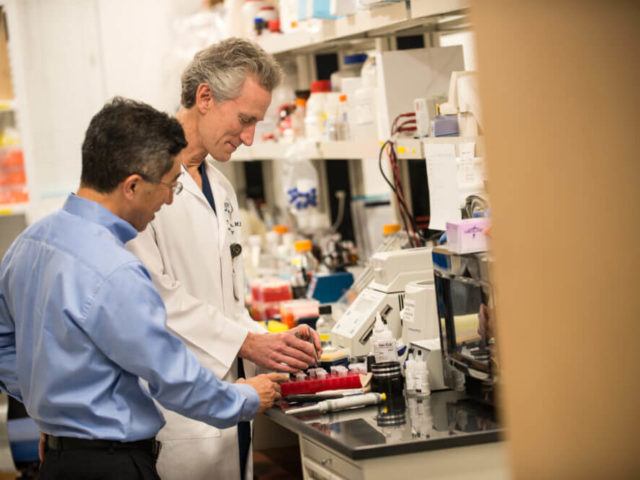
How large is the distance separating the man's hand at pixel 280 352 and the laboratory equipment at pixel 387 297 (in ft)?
0.95

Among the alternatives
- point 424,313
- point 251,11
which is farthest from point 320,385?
point 251,11

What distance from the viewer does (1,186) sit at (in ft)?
19.4

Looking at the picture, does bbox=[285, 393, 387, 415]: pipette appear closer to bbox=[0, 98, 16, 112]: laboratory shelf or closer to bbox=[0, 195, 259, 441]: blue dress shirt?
bbox=[0, 195, 259, 441]: blue dress shirt

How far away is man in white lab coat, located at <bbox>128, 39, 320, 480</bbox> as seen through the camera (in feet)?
9.37

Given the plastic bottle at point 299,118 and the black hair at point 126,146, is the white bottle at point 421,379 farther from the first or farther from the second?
the plastic bottle at point 299,118

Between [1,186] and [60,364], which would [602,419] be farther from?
[1,186]

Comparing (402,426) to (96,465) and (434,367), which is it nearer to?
(434,367)

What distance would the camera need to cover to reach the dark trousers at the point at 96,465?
2.18m

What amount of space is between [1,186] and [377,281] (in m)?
3.38

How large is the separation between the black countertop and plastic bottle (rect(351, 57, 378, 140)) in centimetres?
121

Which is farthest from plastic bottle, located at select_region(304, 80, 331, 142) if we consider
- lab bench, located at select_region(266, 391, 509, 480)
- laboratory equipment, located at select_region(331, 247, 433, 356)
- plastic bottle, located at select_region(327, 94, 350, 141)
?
lab bench, located at select_region(266, 391, 509, 480)

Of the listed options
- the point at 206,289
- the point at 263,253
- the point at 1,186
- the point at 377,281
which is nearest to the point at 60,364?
the point at 206,289

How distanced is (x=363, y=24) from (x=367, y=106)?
13.0 inches

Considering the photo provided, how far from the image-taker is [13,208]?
5820mm
